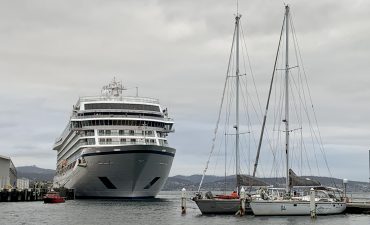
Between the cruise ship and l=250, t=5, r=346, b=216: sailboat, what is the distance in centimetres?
2344

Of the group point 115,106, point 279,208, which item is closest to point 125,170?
point 115,106

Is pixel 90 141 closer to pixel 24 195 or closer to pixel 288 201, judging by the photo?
pixel 24 195

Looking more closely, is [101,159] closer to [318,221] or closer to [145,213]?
[145,213]

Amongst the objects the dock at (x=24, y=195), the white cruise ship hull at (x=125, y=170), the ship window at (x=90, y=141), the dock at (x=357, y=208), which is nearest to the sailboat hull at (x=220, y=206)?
the dock at (x=357, y=208)

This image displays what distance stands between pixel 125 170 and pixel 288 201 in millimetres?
30654

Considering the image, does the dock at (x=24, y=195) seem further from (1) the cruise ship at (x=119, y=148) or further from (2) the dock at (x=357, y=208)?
(2) the dock at (x=357, y=208)

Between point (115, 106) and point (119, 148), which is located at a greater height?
point (115, 106)

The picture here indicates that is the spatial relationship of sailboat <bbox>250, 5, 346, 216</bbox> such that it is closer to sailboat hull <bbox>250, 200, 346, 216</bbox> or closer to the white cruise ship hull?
sailboat hull <bbox>250, 200, 346, 216</bbox>

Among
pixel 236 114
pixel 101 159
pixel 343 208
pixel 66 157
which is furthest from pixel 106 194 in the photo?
pixel 343 208

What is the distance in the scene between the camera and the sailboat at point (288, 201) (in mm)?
52250

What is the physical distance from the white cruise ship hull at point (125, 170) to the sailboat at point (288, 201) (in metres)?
22.7

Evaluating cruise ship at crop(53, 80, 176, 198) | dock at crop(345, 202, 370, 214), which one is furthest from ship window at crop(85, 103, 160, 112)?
dock at crop(345, 202, 370, 214)

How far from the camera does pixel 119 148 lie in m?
77.9

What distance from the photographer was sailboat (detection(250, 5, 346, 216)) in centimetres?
5225
